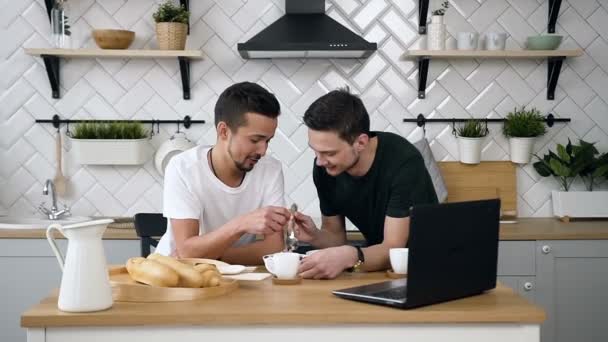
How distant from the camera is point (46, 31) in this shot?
165 inches

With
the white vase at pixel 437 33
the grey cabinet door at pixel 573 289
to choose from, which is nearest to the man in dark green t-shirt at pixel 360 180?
the grey cabinet door at pixel 573 289

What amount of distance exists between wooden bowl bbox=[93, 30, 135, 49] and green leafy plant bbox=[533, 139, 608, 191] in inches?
87.7

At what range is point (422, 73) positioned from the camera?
417 cm

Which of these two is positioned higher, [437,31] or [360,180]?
[437,31]

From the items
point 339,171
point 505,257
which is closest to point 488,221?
point 339,171

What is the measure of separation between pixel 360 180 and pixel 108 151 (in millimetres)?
1746

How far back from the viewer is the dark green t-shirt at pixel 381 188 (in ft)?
8.75

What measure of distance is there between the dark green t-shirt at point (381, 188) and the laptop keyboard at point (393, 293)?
64cm

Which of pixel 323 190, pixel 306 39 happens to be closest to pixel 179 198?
pixel 323 190

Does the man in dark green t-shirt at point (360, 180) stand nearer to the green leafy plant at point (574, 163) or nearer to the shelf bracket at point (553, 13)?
the green leafy plant at point (574, 163)

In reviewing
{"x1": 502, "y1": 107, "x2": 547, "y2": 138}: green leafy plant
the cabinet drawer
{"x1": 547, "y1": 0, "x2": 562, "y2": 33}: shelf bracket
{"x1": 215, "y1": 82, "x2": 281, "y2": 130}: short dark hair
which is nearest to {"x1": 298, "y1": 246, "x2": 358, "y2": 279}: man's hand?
{"x1": 215, "y1": 82, "x2": 281, "y2": 130}: short dark hair

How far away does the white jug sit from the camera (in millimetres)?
1800

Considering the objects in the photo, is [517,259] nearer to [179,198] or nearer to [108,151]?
[179,198]

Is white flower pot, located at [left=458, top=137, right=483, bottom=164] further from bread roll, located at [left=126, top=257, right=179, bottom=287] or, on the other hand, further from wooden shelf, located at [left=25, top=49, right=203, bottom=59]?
bread roll, located at [left=126, top=257, right=179, bottom=287]
